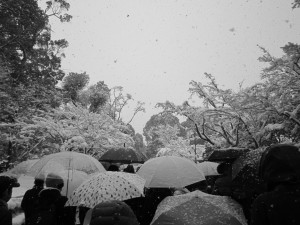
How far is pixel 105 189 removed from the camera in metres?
3.19

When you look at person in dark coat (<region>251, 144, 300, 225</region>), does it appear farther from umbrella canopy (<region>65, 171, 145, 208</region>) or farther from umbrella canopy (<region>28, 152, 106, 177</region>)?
umbrella canopy (<region>28, 152, 106, 177</region>)

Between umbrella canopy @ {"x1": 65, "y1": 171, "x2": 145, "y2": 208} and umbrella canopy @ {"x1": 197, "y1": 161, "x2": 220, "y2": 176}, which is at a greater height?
umbrella canopy @ {"x1": 65, "y1": 171, "x2": 145, "y2": 208}

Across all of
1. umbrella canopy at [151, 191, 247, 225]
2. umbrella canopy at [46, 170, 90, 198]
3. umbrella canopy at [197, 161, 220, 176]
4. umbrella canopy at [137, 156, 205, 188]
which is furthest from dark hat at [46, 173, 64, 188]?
umbrella canopy at [197, 161, 220, 176]

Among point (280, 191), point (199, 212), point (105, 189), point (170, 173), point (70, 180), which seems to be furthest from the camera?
point (70, 180)

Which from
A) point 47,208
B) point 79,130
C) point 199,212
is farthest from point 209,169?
point 79,130

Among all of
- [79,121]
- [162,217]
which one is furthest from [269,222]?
[79,121]

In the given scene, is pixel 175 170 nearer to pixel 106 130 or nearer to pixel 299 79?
pixel 299 79

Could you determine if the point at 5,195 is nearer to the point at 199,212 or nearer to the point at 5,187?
the point at 5,187

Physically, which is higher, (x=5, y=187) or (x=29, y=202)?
(x=5, y=187)

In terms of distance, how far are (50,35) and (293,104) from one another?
17.0 meters

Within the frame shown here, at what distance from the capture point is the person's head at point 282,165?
1943 mm

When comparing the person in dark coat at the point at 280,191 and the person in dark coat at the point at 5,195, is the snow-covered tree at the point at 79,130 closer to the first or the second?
the person in dark coat at the point at 5,195

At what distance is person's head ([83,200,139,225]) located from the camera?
1.80 meters

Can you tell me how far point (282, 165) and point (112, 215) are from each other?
1315 mm
